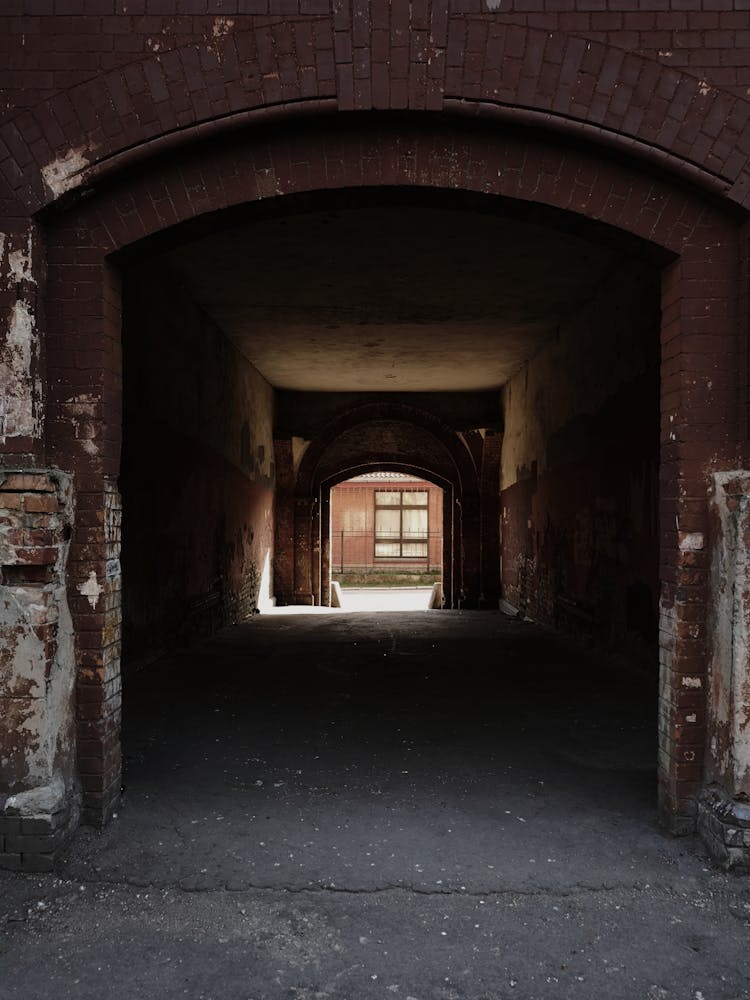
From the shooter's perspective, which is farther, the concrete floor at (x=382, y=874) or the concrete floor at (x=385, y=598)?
the concrete floor at (x=385, y=598)

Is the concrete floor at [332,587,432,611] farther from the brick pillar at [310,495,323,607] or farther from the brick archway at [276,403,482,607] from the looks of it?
the brick archway at [276,403,482,607]

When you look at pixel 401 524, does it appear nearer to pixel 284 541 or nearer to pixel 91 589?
pixel 284 541

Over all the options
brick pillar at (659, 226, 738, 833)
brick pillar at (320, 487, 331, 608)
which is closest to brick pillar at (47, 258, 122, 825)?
brick pillar at (659, 226, 738, 833)

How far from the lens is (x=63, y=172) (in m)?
3.16

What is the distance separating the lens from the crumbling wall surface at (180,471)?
6.46m

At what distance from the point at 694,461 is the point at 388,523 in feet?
79.5

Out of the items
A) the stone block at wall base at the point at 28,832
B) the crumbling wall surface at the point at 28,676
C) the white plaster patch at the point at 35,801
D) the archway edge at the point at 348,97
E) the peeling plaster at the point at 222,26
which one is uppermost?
the peeling plaster at the point at 222,26

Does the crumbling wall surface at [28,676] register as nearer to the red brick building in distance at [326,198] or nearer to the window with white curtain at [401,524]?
the red brick building in distance at [326,198]

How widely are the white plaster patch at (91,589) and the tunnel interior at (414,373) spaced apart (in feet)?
4.41

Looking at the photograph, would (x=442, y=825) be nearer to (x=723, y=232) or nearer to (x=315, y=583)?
(x=723, y=232)

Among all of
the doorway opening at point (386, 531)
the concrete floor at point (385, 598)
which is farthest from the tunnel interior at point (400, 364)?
the doorway opening at point (386, 531)

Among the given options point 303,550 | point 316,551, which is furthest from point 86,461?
point 316,551

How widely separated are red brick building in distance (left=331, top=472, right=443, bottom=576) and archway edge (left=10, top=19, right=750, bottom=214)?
23.9 meters

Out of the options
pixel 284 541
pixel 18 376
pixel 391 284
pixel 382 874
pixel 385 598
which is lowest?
pixel 385 598
